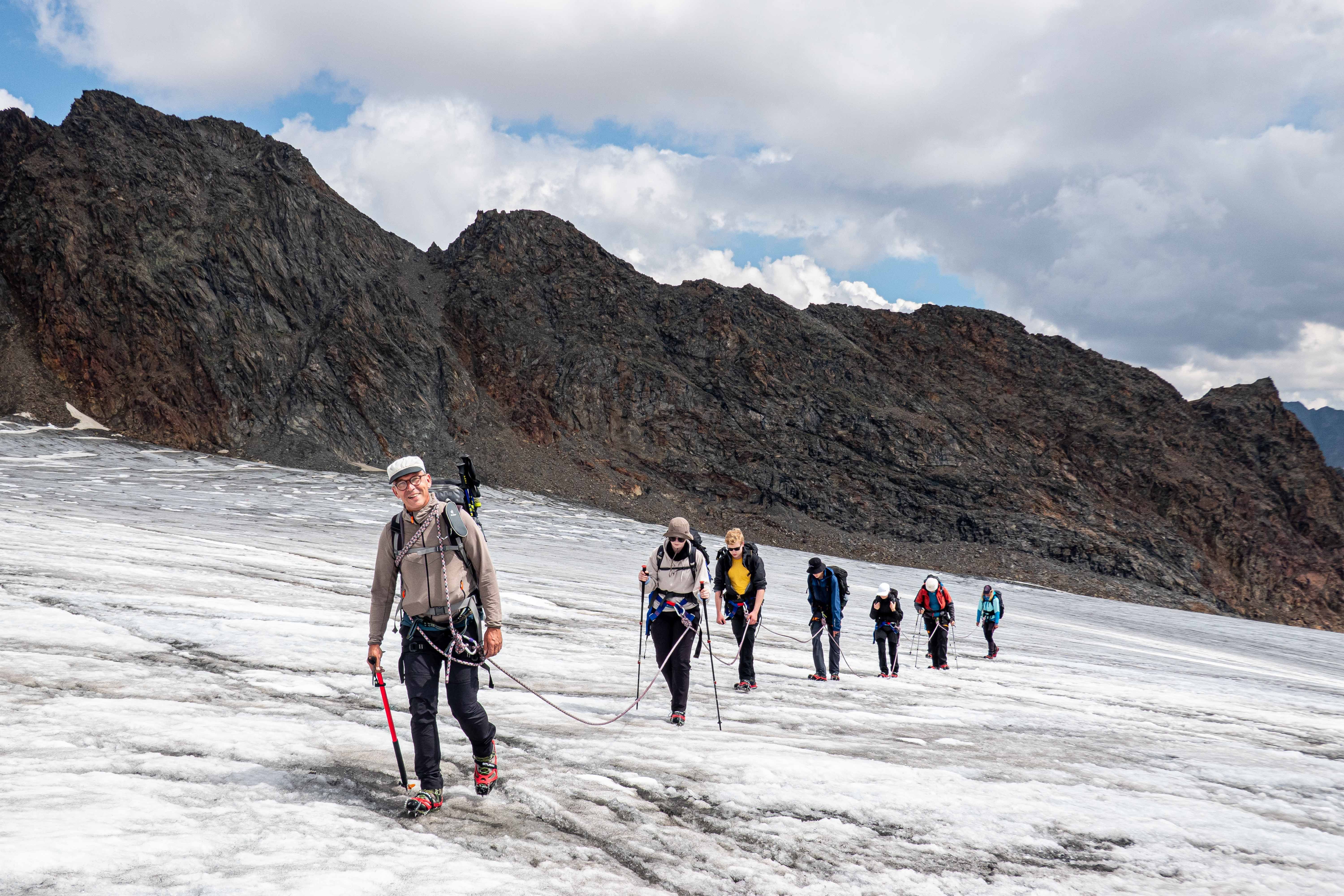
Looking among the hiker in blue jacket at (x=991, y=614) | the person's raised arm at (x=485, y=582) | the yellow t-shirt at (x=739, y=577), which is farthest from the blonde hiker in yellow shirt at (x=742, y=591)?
the hiker in blue jacket at (x=991, y=614)

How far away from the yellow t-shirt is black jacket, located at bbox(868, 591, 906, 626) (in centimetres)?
382

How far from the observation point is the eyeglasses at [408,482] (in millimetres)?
5312

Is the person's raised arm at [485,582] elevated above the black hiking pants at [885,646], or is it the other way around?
the person's raised arm at [485,582]

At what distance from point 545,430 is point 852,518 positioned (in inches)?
1180

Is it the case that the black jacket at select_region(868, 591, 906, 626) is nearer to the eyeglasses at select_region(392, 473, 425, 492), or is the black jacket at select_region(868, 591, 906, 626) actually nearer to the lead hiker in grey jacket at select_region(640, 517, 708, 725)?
the lead hiker in grey jacket at select_region(640, 517, 708, 725)

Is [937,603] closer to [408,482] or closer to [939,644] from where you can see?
[939,644]

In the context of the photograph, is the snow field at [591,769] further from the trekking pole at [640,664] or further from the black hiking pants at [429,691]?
the black hiking pants at [429,691]

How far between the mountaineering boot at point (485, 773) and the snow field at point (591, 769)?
0.31 ft

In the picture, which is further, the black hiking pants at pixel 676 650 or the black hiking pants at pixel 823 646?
the black hiking pants at pixel 823 646

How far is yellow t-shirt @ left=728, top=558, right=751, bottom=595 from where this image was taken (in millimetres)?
10469

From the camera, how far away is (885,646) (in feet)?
45.2

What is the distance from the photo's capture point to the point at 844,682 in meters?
12.2

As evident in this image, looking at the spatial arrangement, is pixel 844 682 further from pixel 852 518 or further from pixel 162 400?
pixel 162 400

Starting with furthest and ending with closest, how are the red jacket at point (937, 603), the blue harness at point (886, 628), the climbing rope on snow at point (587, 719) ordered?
the red jacket at point (937, 603) → the blue harness at point (886, 628) → the climbing rope on snow at point (587, 719)
